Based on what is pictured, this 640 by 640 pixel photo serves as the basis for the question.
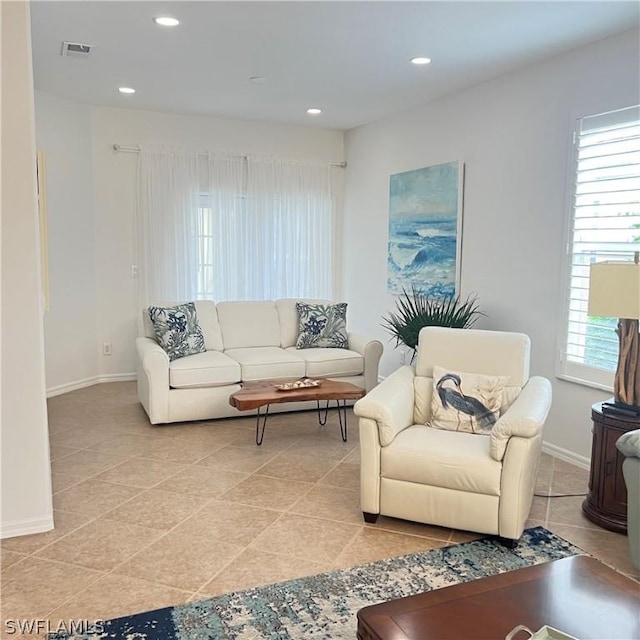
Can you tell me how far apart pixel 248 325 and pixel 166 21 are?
109 inches

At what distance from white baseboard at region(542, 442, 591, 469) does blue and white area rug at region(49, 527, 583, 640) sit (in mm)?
1134

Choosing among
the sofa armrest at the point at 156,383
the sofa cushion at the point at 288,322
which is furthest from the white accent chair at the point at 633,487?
the sofa cushion at the point at 288,322

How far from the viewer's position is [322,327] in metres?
5.47

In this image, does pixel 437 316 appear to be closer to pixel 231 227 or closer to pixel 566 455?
pixel 566 455

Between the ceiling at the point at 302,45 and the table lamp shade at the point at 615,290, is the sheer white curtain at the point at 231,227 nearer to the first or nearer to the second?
the ceiling at the point at 302,45

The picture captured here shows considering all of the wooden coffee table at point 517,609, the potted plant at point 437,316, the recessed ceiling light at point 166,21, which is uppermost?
the recessed ceiling light at point 166,21

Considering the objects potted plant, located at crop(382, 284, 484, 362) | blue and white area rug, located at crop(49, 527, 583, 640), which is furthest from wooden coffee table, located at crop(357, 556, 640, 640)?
potted plant, located at crop(382, 284, 484, 362)

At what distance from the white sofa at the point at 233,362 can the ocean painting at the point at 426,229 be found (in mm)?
778

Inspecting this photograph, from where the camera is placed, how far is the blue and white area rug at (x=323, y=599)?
86.4 inches

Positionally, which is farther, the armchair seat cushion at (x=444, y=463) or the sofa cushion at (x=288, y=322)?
the sofa cushion at (x=288, y=322)

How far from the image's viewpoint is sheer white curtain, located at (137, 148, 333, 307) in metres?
6.09

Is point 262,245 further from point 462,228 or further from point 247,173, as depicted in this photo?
point 462,228

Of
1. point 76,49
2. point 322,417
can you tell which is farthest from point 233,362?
point 76,49

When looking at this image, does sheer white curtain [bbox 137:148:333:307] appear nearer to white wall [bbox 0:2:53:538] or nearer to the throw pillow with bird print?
white wall [bbox 0:2:53:538]
